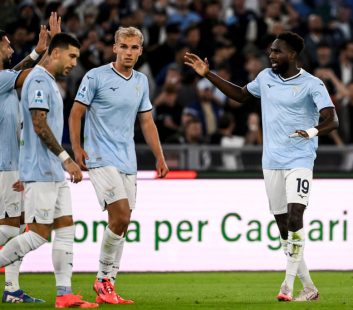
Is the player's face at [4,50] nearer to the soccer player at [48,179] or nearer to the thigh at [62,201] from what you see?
the soccer player at [48,179]

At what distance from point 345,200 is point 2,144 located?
19.2 feet

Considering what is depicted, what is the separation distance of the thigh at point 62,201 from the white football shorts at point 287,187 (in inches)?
89.2

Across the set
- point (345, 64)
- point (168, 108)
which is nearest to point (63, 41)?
point (168, 108)

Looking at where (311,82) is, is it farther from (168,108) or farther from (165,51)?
(165,51)

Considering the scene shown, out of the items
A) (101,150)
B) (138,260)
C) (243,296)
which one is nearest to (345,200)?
(138,260)

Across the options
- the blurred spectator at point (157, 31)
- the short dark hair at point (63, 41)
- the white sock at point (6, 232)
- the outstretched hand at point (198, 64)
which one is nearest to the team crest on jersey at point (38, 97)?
the short dark hair at point (63, 41)

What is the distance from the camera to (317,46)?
20594 mm

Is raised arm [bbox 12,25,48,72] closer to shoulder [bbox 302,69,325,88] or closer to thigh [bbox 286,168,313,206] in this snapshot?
shoulder [bbox 302,69,325,88]

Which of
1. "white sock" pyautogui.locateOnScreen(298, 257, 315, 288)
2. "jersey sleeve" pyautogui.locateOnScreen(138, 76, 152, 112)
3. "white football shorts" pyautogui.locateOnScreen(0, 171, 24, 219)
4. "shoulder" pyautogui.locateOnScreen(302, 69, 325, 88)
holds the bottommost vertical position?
"white sock" pyautogui.locateOnScreen(298, 257, 315, 288)

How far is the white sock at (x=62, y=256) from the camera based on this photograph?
33.8ft

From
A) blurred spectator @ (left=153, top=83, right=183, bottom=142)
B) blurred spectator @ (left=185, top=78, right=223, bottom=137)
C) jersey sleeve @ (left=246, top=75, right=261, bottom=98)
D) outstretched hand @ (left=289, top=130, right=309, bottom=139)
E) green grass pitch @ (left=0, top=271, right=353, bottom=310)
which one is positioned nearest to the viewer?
outstretched hand @ (left=289, top=130, right=309, bottom=139)

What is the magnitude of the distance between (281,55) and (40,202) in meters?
3.00

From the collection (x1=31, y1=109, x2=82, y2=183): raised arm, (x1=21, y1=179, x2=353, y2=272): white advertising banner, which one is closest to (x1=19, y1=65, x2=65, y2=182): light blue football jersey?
(x1=31, y1=109, x2=82, y2=183): raised arm

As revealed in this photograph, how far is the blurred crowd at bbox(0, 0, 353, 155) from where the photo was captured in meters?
18.4
